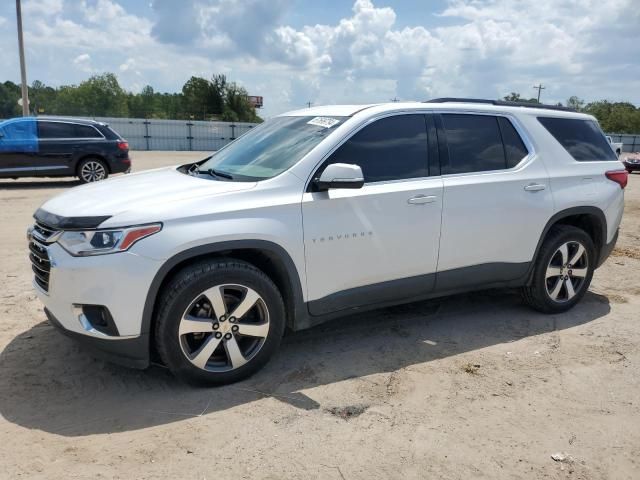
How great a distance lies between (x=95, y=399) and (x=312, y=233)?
169 centimetres

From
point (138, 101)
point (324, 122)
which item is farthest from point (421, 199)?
point (138, 101)

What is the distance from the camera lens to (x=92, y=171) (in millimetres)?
12922

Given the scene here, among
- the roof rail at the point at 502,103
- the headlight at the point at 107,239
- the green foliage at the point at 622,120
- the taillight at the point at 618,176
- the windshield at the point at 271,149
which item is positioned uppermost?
the green foliage at the point at 622,120

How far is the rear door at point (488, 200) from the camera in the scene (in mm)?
4160

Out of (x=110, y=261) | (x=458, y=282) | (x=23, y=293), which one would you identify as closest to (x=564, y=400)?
(x=458, y=282)

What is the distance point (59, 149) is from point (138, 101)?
101274 mm

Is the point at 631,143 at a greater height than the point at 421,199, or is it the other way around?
the point at 631,143

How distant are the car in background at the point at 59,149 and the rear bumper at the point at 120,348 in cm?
1053

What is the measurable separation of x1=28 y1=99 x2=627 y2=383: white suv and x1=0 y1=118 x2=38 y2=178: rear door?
31.4ft

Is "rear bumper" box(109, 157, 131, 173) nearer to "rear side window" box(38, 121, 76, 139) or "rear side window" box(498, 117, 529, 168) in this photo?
"rear side window" box(38, 121, 76, 139)

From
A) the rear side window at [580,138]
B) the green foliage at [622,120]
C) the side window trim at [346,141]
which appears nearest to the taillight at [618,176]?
the rear side window at [580,138]

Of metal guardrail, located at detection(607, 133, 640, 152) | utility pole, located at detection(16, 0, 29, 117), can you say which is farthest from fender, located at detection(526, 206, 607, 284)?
metal guardrail, located at detection(607, 133, 640, 152)

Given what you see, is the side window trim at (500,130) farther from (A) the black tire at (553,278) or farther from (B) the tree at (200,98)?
(B) the tree at (200,98)

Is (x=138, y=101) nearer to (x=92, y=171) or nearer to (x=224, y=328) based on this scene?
(x=92, y=171)
